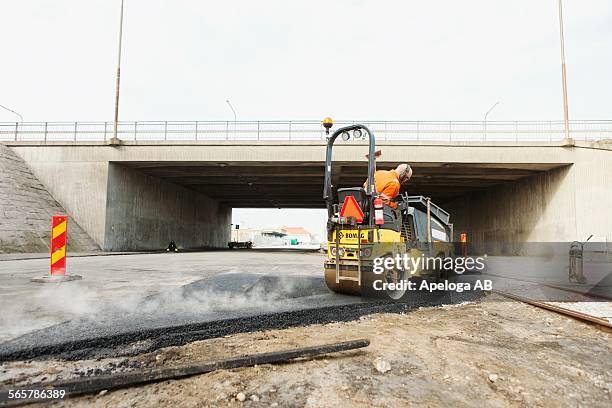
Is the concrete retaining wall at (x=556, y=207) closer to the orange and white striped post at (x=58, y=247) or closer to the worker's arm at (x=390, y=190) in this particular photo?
the worker's arm at (x=390, y=190)

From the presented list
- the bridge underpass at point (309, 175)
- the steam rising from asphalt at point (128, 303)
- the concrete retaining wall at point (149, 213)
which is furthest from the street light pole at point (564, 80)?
the concrete retaining wall at point (149, 213)

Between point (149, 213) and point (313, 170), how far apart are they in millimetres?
11939

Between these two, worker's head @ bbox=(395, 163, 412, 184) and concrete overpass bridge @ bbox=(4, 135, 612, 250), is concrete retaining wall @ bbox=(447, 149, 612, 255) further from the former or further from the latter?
worker's head @ bbox=(395, 163, 412, 184)

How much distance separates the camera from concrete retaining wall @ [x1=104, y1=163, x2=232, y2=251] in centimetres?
2328

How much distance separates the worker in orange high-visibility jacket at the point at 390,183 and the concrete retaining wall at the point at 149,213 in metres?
20.4

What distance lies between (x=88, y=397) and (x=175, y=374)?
1.79ft

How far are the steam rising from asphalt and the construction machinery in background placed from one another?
122cm

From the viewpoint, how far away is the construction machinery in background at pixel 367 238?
19.3 ft

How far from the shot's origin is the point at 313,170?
2592cm

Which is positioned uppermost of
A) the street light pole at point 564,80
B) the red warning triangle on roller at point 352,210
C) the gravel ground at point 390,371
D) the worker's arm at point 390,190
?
the street light pole at point 564,80

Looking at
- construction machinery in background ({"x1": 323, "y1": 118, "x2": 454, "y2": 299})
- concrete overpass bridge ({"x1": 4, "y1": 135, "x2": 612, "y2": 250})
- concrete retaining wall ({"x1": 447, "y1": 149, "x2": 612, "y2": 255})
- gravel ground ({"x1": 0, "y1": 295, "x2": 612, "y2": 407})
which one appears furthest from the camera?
concrete overpass bridge ({"x1": 4, "y1": 135, "x2": 612, "y2": 250})

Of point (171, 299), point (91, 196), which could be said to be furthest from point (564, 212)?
point (91, 196)

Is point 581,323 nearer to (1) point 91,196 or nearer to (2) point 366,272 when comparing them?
(2) point 366,272

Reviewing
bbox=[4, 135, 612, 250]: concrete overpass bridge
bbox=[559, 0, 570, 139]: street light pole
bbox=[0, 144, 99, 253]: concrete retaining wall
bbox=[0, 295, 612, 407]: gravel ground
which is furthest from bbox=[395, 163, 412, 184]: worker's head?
bbox=[559, 0, 570, 139]: street light pole
